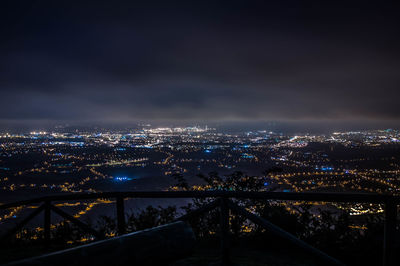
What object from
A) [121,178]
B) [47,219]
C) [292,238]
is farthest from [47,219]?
[121,178]

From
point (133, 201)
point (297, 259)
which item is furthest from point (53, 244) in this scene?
point (133, 201)

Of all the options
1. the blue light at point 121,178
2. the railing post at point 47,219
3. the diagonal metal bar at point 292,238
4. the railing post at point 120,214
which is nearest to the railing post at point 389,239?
the diagonal metal bar at point 292,238

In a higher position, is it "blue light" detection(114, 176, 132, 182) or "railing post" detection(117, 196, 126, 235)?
"railing post" detection(117, 196, 126, 235)

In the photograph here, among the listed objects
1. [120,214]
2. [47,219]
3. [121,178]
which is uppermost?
[120,214]

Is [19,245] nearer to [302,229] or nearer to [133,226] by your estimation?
[133,226]

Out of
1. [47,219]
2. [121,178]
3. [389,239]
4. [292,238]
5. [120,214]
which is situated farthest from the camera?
[121,178]

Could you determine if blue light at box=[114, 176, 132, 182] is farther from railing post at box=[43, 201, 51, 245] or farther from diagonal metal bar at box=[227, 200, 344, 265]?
diagonal metal bar at box=[227, 200, 344, 265]

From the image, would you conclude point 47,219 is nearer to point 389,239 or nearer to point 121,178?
point 389,239

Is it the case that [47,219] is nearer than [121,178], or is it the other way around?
[47,219]

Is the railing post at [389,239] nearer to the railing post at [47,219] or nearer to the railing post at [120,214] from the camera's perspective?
the railing post at [120,214]

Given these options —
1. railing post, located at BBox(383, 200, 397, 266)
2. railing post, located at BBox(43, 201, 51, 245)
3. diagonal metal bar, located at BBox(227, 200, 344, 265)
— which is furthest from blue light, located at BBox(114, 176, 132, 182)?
railing post, located at BBox(383, 200, 397, 266)

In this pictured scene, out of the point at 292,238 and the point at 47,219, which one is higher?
the point at 292,238

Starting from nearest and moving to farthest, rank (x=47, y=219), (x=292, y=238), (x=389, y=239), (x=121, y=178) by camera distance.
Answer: (x=292, y=238) → (x=389, y=239) → (x=47, y=219) → (x=121, y=178)
